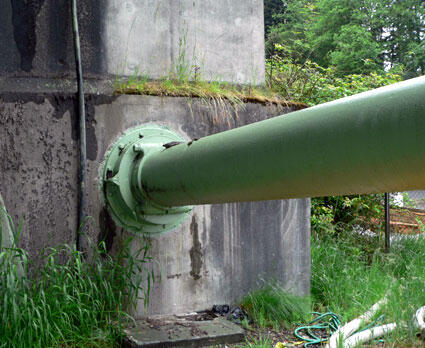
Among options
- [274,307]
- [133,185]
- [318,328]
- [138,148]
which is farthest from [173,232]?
[318,328]

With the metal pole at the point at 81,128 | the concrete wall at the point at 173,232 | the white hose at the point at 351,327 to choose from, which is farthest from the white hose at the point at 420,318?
the metal pole at the point at 81,128

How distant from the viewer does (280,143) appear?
1896 mm

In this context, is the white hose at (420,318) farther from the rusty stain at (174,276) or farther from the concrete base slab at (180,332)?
the rusty stain at (174,276)

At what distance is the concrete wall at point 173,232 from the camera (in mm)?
3102

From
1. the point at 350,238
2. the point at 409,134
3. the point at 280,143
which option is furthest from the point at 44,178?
the point at 350,238

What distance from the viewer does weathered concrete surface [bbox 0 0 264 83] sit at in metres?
3.17

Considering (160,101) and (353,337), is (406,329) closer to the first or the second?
(353,337)

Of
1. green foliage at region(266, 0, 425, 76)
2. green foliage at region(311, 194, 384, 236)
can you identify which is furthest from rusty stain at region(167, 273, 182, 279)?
green foliage at region(266, 0, 425, 76)

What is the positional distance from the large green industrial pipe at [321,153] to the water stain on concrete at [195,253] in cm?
88

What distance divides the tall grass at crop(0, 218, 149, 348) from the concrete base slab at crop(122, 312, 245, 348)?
0.42ft

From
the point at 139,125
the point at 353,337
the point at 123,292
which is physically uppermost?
the point at 139,125

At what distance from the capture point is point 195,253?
3.60 metres

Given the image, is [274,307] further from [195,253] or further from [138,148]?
[138,148]

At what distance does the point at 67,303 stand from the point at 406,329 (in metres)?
2.08
